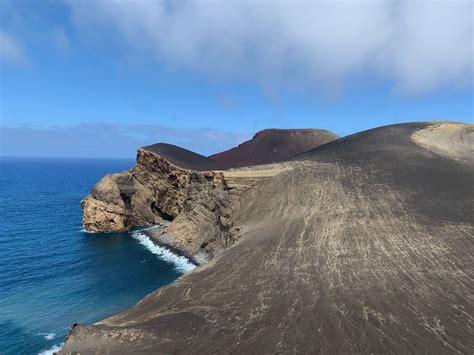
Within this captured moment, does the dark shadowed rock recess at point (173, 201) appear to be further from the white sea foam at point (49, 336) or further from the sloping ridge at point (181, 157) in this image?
the white sea foam at point (49, 336)

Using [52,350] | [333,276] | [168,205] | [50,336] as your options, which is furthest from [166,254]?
[333,276]

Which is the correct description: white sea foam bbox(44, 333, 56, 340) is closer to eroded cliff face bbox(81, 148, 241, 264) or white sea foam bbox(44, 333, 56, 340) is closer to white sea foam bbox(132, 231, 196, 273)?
white sea foam bbox(132, 231, 196, 273)

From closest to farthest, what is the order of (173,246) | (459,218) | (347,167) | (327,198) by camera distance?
(459,218) → (327,198) → (347,167) → (173,246)

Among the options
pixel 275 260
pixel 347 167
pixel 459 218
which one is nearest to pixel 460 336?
pixel 275 260

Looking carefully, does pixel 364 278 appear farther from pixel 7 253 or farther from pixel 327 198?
pixel 7 253

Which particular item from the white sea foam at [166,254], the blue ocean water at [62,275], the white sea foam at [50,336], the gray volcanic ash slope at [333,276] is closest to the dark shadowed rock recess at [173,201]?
the white sea foam at [166,254]

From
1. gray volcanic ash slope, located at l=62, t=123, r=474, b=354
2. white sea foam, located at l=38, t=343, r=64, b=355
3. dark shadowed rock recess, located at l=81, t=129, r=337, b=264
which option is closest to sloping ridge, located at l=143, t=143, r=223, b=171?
dark shadowed rock recess, located at l=81, t=129, r=337, b=264
